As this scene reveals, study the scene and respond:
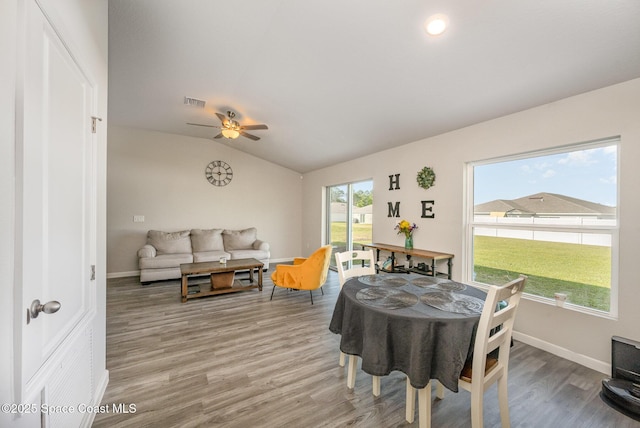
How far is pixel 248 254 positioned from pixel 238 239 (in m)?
0.61

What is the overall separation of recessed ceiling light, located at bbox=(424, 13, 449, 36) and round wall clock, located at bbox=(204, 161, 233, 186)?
5.26 meters

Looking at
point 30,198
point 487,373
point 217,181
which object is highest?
point 217,181

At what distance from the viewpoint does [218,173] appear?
6.03m

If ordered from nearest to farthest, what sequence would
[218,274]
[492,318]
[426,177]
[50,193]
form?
[50,193] < [492,318] < [426,177] < [218,274]

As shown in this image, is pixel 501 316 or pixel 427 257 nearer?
pixel 501 316

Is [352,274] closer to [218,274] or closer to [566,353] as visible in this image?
[566,353]

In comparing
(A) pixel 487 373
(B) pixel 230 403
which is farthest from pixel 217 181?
(A) pixel 487 373

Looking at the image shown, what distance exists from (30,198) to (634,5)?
331 centimetres

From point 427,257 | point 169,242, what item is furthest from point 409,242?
point 169,242

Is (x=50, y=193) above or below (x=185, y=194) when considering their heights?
below

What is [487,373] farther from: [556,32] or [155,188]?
[155,188]

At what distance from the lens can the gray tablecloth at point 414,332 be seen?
1.40 m

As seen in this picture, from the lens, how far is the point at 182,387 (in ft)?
6.32

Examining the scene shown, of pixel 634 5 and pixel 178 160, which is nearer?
pixel 634 5
